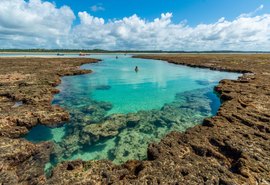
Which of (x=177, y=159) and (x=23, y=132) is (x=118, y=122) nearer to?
(x=23, y=132)

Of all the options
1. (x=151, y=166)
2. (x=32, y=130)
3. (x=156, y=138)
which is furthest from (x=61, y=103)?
(x=151, y=166)

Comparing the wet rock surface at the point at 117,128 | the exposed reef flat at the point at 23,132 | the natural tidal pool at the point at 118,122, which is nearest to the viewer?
the exposed reef flat at the point at 23,132

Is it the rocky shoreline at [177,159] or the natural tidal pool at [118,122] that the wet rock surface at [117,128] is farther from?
the rocky shoreline at [177,159]

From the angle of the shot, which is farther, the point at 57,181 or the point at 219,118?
the point at 219,118

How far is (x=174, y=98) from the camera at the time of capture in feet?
82.1

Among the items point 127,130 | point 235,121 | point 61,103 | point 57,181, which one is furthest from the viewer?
point 61,103

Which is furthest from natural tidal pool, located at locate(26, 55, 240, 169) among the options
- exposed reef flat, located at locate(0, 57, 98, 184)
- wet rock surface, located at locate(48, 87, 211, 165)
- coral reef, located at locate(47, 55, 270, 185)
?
coral reef, located at locate(47, 55, 270, 185)

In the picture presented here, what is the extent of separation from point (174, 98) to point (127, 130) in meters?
11.9

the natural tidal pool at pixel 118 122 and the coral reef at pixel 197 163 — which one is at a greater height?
the coral reef at pixel 197 163

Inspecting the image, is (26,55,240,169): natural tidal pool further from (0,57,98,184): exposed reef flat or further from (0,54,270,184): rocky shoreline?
(0,54,270,184): rocky shoreline

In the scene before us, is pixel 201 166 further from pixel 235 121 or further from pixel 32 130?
pixel 32 130

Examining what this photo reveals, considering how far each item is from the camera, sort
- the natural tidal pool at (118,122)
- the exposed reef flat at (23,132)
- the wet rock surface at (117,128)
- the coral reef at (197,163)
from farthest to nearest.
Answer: the natural tidal pool at (118,122) < the wet rock surface at (117,128) < the exposed reef flat at (23,132) < the coral reef at (197,163)

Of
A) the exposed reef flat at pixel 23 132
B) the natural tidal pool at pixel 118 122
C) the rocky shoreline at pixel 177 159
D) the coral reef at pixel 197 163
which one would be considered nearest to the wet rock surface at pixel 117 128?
the natural tidal pool at pixel 118 122

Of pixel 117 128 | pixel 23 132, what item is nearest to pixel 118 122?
pixel 117 128
